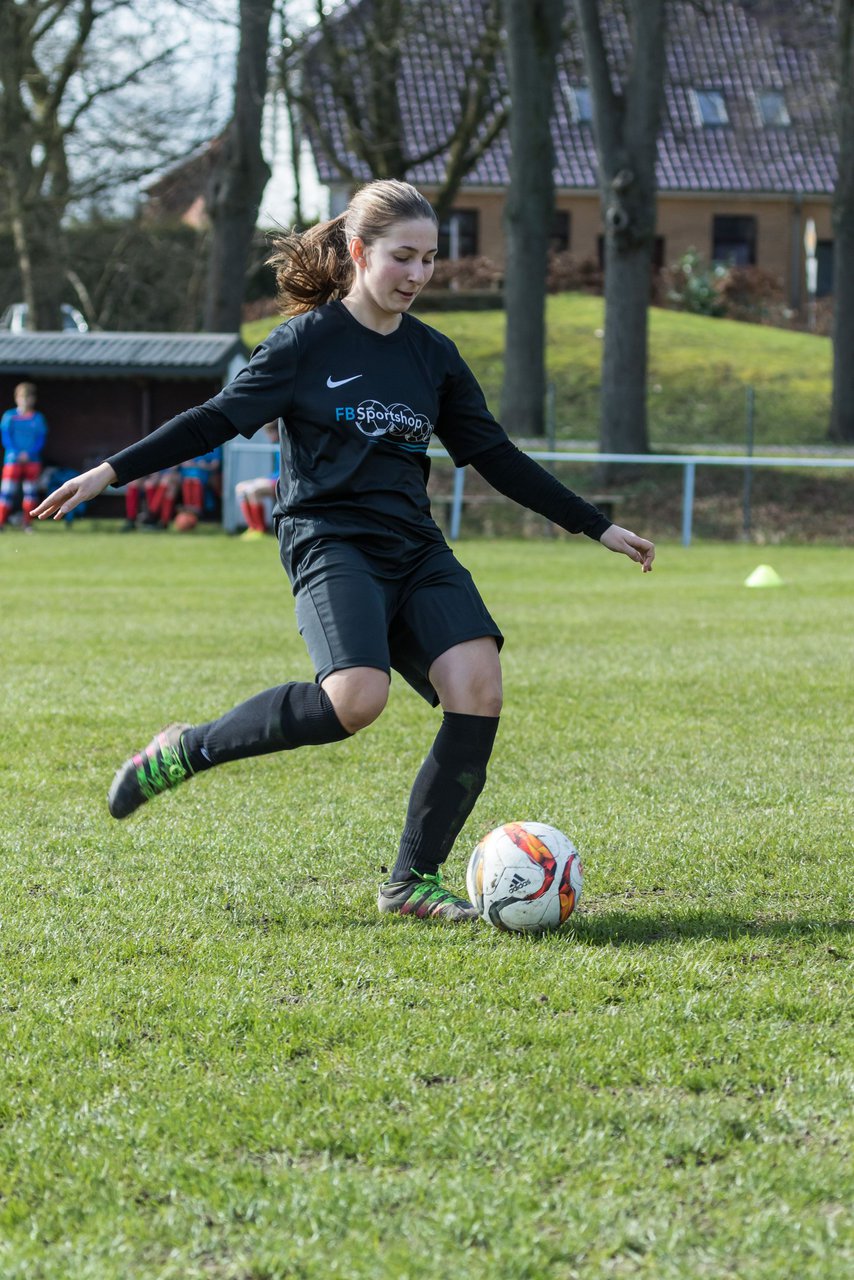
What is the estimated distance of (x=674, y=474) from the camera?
23.9 m

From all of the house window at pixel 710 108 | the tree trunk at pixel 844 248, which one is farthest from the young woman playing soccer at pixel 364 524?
the house window at pixel 710 108

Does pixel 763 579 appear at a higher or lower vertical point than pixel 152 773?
lower

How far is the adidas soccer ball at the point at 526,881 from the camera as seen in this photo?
4.06 m

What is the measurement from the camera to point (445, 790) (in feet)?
14.2

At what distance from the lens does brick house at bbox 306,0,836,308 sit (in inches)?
1847

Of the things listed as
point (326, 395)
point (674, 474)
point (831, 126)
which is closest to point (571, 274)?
point (831, 126)

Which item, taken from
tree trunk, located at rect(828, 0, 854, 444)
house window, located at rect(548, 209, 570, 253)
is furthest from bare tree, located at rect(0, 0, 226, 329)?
house window, located at rect(548, 209, 570, 253)

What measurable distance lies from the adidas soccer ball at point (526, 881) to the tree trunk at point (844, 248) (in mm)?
22640

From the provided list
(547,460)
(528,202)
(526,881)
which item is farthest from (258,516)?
(526,881)

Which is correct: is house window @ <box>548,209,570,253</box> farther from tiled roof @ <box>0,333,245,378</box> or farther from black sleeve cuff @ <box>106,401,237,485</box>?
black sleeve cuff @ <box>106,401,237,485</box>

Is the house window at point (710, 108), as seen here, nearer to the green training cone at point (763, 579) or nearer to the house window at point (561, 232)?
the house window at point (561, 232)

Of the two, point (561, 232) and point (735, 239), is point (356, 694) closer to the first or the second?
point (561, 232)

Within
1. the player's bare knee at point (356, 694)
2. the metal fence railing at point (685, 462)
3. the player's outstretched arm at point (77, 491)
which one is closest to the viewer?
the player's outstretched arm at point (77, 491)

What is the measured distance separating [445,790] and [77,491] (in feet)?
4.20
